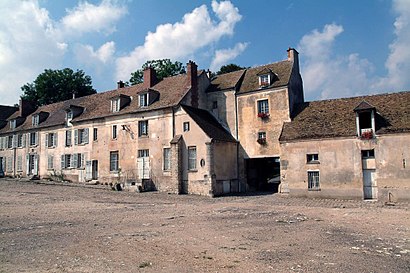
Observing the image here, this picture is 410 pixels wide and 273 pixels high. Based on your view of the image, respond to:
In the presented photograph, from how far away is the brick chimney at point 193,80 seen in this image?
98.7 ft

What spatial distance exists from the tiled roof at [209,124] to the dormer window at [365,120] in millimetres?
9979

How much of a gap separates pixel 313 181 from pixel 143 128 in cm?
1475

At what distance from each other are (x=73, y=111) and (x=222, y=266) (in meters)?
31.7

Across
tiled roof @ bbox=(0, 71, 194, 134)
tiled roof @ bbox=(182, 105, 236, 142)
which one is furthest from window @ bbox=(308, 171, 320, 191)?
tiled roof @ bbox=(0, 71, 194, 134)

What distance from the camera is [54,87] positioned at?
52656 mm

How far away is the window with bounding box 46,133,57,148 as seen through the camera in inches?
1454

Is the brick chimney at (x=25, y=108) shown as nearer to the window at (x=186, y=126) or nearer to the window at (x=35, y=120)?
the window at (x=35, y=120)

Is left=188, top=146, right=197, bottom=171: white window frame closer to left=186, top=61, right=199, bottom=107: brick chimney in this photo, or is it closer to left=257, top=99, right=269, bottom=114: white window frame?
left=186, top=61, right=199, bottom=107: brick chimney

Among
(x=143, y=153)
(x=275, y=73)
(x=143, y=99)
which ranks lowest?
(x=143, y=153)

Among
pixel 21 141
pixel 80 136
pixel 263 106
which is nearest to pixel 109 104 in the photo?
pixel 80 136

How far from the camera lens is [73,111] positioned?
35.5 metres

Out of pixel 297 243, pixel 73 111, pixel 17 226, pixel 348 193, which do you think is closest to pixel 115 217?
pixel 17 226

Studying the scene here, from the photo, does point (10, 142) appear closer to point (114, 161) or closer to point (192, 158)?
point (114, 161)

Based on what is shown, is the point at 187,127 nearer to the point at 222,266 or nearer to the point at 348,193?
the point at 348,193
